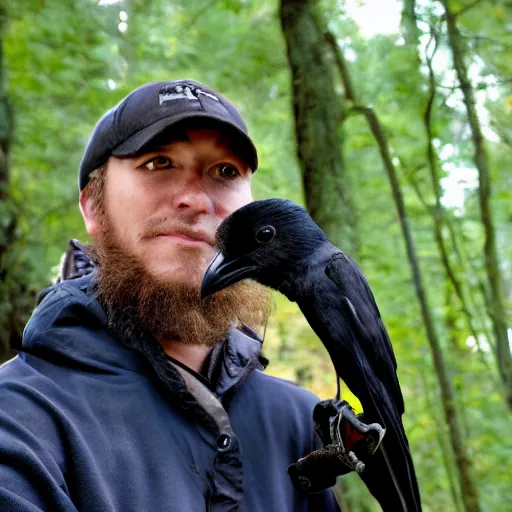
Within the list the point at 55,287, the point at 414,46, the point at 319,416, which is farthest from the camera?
the point at 414,46

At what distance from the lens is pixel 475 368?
518 centimetres

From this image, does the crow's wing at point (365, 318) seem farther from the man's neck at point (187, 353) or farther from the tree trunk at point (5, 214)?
the tree trunk at point (5, 214)

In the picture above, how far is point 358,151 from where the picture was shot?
190 inches

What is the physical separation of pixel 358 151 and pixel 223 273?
3.20m

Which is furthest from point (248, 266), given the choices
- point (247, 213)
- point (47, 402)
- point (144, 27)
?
point (144, 27)

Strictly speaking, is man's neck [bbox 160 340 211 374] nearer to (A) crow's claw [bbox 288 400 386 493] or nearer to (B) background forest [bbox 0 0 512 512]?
(A) crow's claw [bbox 288 400 386 493]

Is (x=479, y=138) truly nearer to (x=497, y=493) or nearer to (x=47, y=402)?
(x=497, y=493)

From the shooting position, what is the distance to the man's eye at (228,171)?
2312 mm

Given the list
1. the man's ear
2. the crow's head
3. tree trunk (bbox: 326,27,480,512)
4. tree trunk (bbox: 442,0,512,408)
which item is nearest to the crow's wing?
the crow's head

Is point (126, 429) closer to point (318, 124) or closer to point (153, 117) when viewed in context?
point (153, 117)

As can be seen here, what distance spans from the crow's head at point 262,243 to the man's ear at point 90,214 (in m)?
0.73

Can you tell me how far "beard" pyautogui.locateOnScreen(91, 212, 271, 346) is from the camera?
2.13 m

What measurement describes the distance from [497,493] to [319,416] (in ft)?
10.2

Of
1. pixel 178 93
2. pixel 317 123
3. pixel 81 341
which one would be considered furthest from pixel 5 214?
pixel 81 341
